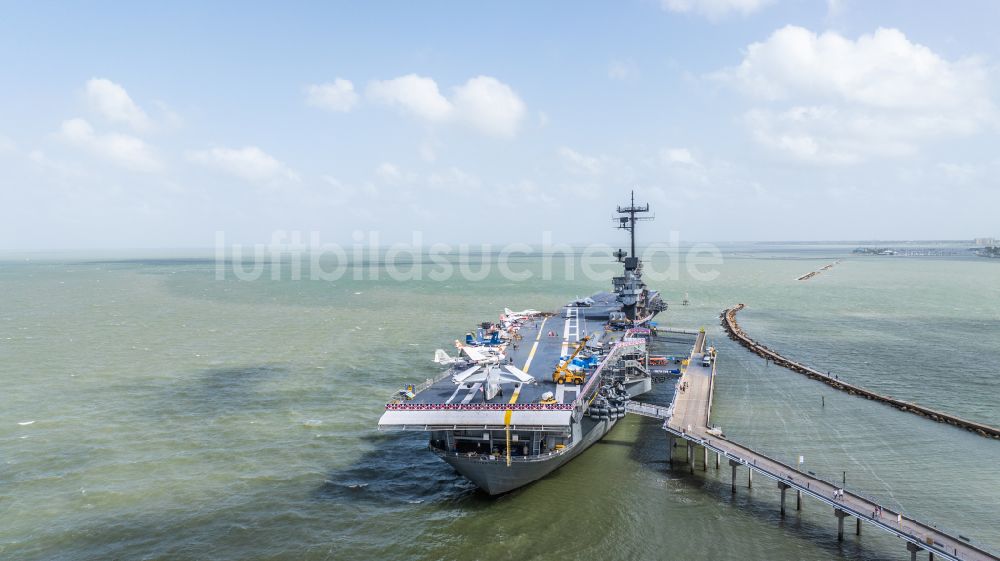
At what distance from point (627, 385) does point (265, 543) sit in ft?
96.5

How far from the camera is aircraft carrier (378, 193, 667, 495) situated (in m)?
31.6

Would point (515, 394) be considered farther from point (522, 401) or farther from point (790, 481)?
point (790, 481)

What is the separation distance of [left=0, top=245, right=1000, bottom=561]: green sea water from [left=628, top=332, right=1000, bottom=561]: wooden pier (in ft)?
5.04

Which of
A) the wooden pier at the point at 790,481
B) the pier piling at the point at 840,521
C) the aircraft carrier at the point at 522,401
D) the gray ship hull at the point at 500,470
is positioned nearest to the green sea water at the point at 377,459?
the pier piling at the point at 840,521

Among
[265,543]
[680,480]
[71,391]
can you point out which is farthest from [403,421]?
[71,391]

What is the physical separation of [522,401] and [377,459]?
10986 mm

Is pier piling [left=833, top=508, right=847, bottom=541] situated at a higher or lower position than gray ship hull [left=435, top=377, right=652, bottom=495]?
lower

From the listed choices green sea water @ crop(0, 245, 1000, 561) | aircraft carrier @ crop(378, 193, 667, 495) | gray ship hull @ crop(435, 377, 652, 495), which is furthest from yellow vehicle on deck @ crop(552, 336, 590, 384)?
gray ship hull @ crop(435, 377, 652, 495)

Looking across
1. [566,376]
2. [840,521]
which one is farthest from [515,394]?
[840,521]

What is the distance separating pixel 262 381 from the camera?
55.4m

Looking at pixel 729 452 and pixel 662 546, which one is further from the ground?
pixel 729 452

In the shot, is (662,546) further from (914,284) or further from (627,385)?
(914,284)

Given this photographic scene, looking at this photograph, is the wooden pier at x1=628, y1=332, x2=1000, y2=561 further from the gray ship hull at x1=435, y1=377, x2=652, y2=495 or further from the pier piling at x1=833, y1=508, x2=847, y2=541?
the gray ship hull at x1=435, y1=377, x2=652, y2=495

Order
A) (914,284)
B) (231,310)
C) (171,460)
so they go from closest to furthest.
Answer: (171,460)
(231,310)
(914,284)
